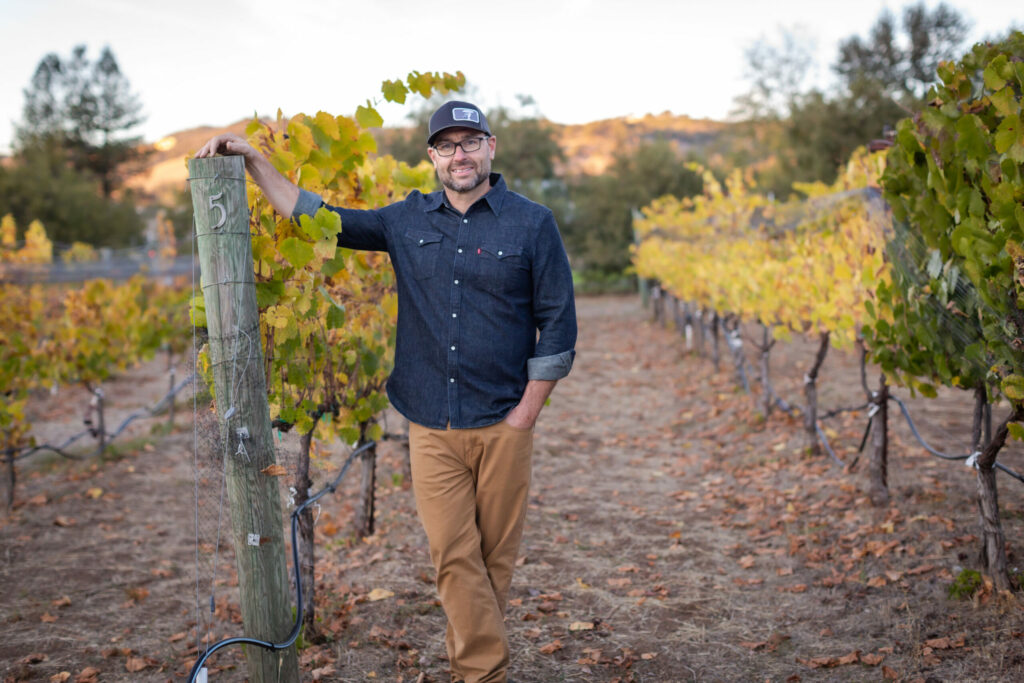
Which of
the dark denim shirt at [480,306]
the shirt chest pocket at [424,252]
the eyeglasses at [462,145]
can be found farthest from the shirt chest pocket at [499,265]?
the eyeglasses at [462,145]

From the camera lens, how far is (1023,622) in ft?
10.2

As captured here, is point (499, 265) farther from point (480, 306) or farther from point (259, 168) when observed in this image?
point (259, 168)

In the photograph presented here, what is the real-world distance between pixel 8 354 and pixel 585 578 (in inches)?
218

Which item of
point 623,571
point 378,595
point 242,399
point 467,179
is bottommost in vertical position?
point 623,571

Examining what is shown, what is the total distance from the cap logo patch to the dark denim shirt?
0.80ft

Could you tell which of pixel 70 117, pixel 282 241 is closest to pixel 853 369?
pixel 282 241

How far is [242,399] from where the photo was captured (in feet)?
7.91

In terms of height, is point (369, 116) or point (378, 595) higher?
point (369, 116)

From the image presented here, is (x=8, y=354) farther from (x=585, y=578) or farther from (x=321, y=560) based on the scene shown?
(x=585, y=578)

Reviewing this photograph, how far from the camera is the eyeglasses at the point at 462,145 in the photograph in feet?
8.53

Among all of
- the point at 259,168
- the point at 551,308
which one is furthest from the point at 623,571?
the point at 259,168

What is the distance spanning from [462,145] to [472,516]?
124 cm

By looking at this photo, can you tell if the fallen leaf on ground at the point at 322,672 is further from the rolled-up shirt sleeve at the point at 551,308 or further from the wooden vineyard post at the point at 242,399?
the rolled-up shirt sleeve at the point at 551,308

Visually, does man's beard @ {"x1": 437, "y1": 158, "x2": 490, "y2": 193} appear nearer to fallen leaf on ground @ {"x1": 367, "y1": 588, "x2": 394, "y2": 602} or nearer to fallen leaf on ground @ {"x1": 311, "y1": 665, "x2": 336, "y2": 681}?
fallen leaf on ground @ {"x1": 311, "y1": 665, "x2": 336, "y2": 681}
